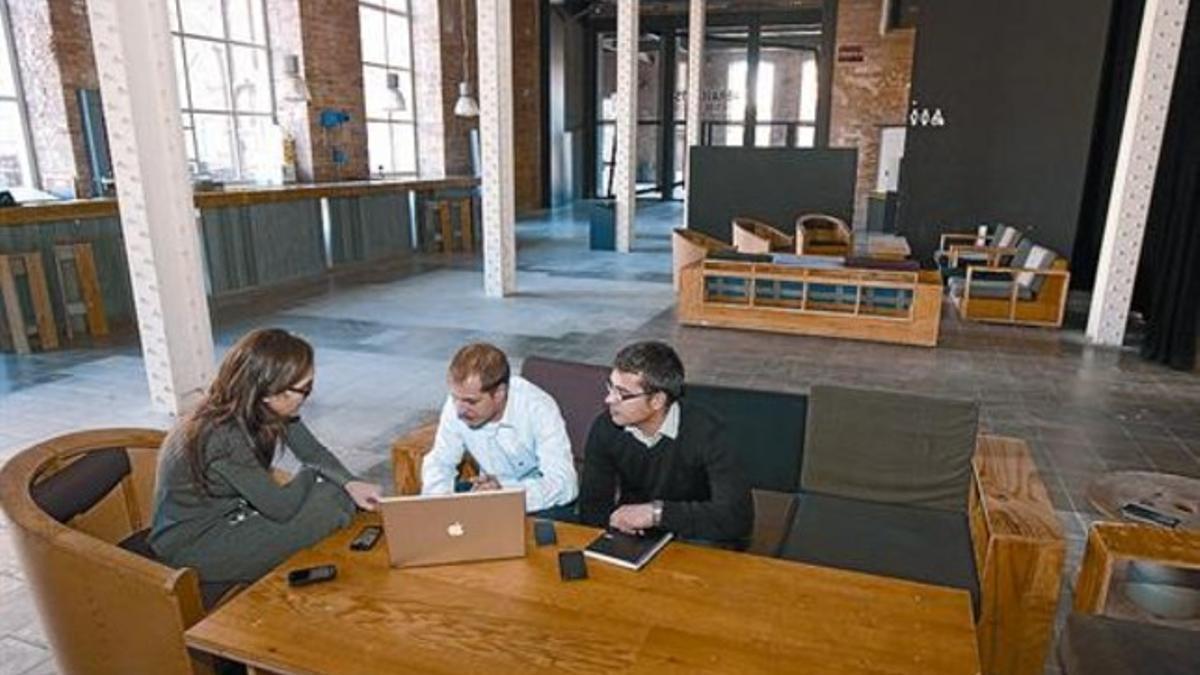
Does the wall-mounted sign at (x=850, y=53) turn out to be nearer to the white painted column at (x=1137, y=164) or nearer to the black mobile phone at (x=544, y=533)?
the white painted column at (x=1137, y=164)

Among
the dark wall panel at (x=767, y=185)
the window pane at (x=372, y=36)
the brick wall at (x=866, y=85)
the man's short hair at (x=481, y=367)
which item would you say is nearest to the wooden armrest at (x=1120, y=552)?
the man's short hair at (x=481, y=367)

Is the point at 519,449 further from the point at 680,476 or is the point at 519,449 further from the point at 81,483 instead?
the point at 81,483

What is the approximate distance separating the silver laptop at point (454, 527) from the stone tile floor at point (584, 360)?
1617 millimetres

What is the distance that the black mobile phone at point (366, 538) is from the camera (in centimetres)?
192

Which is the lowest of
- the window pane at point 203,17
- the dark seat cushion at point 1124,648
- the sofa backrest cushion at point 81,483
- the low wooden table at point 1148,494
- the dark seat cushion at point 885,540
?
the low wooden table at point 1148,494

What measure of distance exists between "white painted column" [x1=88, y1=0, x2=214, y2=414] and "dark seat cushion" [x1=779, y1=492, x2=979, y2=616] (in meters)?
3.82

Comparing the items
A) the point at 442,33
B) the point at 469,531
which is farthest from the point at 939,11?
the point at 469,531

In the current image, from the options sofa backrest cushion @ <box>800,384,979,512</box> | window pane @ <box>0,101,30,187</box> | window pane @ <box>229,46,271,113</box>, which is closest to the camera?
sofa backrest cushion @ <box>800,384,979,512</box>

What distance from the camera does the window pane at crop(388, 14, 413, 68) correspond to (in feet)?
42.5

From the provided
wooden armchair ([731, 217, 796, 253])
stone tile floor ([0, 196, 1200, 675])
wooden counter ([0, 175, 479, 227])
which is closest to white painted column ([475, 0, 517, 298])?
stone tile floor ([0, 196, 1200, 675])

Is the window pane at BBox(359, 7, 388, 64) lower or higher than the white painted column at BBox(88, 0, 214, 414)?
higher

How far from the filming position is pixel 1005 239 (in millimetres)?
8961

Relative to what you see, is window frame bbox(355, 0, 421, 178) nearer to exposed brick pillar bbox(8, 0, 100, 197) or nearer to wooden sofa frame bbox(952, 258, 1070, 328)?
exposed brick pillar bbox(8, 0, 100, 197)

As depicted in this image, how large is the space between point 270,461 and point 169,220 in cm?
313
